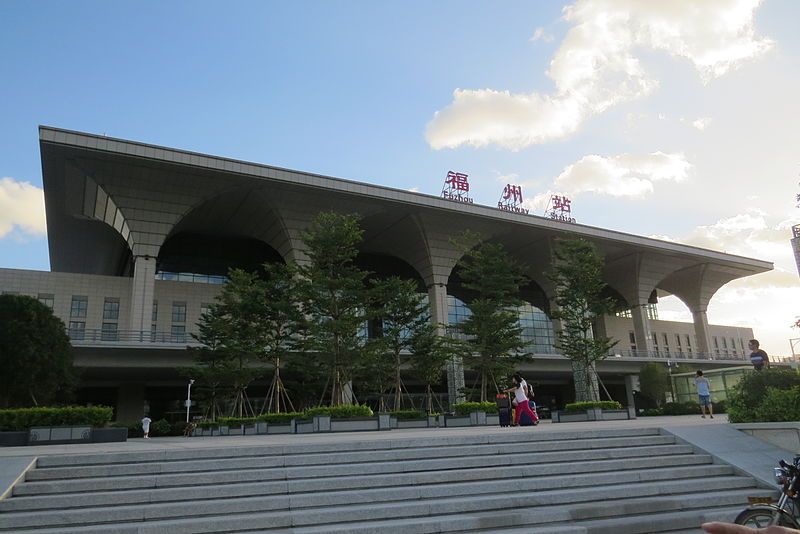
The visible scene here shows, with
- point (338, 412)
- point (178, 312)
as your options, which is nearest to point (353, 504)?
point (338, 412)

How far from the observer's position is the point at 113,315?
37750 millimetres

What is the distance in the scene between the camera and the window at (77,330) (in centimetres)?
3456

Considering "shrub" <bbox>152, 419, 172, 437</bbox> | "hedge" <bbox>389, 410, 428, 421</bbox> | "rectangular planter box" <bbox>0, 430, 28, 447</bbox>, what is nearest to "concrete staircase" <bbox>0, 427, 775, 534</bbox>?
"rectangular planter box" <bbox>0, 430, 28, 447</bbox>

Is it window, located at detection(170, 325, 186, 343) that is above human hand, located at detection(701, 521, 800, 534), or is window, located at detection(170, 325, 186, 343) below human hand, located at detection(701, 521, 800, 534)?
above

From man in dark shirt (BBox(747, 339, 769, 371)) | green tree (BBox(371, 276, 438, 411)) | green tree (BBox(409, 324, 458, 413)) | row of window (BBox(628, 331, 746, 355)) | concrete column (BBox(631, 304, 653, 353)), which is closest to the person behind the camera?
man in dark shirt (BBox(747, 339, 769, 371))

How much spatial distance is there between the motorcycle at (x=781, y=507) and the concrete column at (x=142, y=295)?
33.7 meters

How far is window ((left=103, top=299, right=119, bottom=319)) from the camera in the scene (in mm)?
37581

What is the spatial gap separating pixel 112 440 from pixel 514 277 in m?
18.3

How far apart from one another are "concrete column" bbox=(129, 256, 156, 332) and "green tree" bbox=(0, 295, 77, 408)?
22.9 ft

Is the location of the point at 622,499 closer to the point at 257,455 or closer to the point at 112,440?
the point at 257,455

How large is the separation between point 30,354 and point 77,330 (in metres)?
9.67

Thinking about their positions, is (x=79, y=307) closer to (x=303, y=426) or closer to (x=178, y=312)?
(x=178, y=312)

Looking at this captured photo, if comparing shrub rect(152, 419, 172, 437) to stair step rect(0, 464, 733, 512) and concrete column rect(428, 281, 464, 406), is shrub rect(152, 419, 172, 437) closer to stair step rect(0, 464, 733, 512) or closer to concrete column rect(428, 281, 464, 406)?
concrete column rect(428, 281, 464, 406)

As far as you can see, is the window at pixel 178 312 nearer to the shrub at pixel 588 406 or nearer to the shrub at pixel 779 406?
the shrub at pixel 588 406
